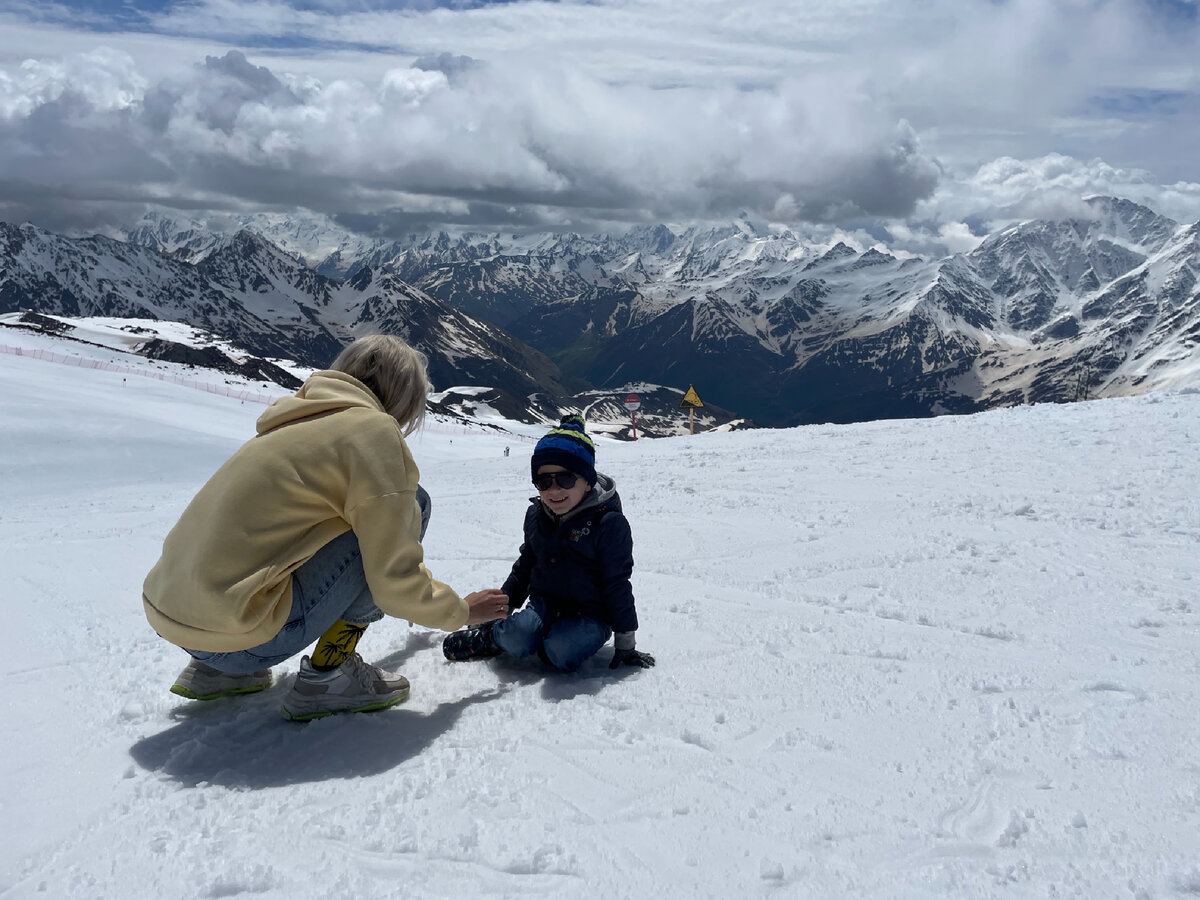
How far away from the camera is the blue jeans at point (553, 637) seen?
5016 mm

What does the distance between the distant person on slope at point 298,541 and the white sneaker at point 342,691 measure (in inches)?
10.5

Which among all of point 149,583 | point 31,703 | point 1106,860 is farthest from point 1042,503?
point 31,703

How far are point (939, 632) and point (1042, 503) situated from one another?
443 centimetres

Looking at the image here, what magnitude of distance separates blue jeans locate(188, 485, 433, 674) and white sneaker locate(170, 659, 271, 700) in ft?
1.36

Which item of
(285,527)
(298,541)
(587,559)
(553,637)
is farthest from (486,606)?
(285,527)

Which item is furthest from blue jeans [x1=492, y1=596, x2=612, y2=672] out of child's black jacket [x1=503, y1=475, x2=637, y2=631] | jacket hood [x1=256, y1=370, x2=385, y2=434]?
jacket hood [x1=256, y1=370, x2=385, y2=434]

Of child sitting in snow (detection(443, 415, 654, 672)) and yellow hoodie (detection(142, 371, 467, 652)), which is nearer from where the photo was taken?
yellow hoodie (detection(142, 371, 467, 652))

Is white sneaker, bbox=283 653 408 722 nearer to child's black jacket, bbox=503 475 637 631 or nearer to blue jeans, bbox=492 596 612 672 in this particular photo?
blue jeans, bbox=492 596 612 672

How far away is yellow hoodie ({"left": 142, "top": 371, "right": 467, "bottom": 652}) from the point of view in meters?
3.58

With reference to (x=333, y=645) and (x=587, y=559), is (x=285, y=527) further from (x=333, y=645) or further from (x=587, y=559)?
(x=587, y=559)

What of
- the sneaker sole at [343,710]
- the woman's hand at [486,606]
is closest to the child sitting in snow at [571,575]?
the woman's hand at [486,606]

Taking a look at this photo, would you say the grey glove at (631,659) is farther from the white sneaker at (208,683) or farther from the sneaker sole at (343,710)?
the white sneaker at (208,683)

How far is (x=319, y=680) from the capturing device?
429 centimetres

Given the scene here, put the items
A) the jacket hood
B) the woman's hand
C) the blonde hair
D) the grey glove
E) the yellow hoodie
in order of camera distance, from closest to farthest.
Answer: the yellow hoodie
the jacket hood
the blonde hair
the woman's hand
the grey glove
